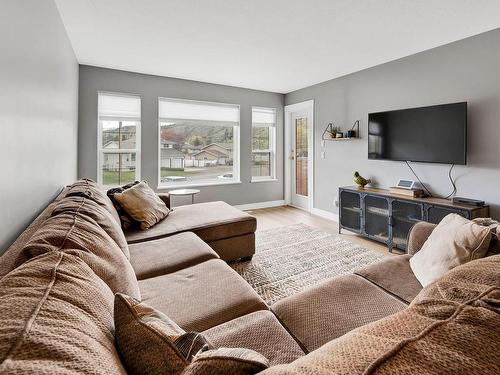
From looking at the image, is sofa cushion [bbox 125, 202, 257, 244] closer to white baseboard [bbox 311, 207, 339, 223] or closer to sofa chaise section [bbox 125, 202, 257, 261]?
sofa chaise section [bbox 125, 202, 257, 261]

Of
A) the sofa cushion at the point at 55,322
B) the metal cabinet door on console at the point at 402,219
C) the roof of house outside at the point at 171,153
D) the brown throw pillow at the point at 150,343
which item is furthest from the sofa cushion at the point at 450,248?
the roof of house outside at the point at 171,153

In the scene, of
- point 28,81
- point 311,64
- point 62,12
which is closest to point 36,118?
point 28,81

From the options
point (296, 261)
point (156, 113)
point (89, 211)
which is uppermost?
point (156, 113)

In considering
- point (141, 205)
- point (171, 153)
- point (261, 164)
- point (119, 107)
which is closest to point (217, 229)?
point (141, 205)

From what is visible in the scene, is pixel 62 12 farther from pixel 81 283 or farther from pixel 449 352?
pixel 449 352

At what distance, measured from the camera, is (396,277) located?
155 centimetres

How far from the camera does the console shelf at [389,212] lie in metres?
2.82

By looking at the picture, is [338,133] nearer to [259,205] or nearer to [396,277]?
[259,205]

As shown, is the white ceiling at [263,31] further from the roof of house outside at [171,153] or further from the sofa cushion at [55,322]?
the sofa cushion at [55,322]

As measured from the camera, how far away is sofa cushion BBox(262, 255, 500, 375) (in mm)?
406

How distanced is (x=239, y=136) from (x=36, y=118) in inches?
149

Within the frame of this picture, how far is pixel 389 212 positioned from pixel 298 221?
1625 mm

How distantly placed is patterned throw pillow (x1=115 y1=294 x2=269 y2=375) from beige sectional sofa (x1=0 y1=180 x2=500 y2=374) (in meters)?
0.04

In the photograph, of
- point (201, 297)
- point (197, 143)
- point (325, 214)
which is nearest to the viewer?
point (201, 297)
